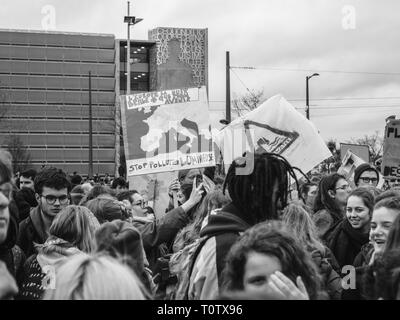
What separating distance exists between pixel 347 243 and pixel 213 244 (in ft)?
7.04

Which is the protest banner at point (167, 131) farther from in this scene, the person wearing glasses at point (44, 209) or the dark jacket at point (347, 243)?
the dark jacket at point (347, 243)

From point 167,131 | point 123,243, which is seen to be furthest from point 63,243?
point 167,131

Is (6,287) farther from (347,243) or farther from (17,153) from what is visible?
(17,153)

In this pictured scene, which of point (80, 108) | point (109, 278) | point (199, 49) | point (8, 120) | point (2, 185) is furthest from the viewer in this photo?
point (199, 49)

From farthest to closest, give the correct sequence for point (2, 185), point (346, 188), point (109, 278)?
point (346, 188) → point (2, 185) → point (109, 278)

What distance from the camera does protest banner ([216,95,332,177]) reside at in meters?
4.76

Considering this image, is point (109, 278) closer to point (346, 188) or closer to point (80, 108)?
point (346, 188)

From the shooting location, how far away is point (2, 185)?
222 cm

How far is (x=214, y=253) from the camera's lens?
2695mm

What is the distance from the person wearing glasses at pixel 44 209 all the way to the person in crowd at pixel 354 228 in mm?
1881

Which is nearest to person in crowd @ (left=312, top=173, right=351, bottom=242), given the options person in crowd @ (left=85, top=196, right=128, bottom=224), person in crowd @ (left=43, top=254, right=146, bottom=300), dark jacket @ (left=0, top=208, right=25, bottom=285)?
person in crowd @ (left=85, top=196, right=128, bottom=224)

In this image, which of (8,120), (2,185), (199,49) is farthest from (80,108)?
(2,185)

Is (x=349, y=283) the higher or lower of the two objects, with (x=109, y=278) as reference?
lower
